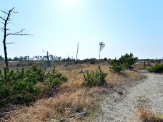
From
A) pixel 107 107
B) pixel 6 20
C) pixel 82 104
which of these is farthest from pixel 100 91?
pixel 6 20

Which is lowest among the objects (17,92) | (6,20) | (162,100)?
(162,100)

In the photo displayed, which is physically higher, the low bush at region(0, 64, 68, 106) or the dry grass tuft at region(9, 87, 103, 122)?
the low bush at region(0, 64, 68, 106)

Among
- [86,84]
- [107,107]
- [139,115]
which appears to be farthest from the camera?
[86,84]

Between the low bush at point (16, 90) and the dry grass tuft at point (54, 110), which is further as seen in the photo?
the low bush at point (16, 90)

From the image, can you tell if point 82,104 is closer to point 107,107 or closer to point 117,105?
point 107,107

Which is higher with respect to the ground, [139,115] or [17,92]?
[17,92]

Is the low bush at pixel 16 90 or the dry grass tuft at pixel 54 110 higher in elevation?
the low bush at pixel 16 90

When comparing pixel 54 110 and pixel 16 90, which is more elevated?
pixel 16 90

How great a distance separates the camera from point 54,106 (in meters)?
4.69

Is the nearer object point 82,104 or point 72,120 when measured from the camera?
point 72,120

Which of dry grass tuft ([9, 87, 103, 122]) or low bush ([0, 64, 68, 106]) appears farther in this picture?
low bush ([0, 64, 68, 106])

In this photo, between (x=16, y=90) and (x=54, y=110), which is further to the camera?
(x=16, y=90)

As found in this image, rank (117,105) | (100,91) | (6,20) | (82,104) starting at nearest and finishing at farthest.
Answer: (82,104) < (117,105) < (100,91) < (6,20)

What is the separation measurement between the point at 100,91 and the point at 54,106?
2742mm
